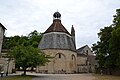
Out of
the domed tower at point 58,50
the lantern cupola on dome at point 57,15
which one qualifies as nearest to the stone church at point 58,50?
the domed tower at point 58,50

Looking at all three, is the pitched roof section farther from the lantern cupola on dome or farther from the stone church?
the lantern cupola on dome

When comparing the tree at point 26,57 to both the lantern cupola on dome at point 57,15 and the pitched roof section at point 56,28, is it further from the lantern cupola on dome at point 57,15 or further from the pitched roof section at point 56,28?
the lantern cupola on dome at point 57,15

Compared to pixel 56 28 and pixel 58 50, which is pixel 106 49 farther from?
pixel 56 28

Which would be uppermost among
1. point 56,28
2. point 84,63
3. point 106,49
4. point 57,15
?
point 57,15

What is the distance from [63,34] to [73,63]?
10312mm

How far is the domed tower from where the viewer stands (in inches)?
2206

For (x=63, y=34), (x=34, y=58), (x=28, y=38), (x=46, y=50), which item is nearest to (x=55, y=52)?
(x=46, y=50)

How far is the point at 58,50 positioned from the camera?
5706cm

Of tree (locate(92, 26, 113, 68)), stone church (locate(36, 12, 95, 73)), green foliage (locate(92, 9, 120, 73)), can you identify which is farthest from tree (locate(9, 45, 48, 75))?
stone church (locate(36, 12, 95, 73))

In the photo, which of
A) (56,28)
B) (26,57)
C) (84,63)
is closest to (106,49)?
(56,28)

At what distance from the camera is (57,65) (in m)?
56.1

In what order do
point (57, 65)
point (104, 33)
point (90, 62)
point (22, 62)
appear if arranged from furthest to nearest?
point (90, 62) → point (57, 65) → point (104, 33) → point (22, 62)

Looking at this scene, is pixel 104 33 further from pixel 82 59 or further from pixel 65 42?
pixel 82 59

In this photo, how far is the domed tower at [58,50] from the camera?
56031mm
